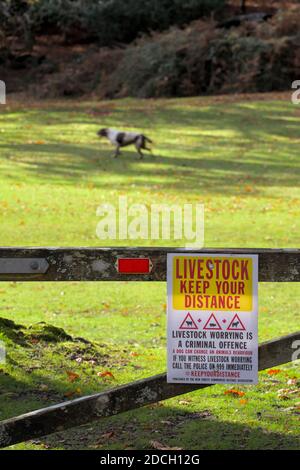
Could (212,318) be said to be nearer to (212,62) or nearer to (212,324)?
(212,324)

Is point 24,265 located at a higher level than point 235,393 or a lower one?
higher

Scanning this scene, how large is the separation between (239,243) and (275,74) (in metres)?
24.1

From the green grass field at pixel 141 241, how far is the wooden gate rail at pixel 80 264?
1.17 meters

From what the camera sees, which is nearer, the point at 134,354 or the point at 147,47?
the point at 134,354

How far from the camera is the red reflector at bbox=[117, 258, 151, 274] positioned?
5.55 metres

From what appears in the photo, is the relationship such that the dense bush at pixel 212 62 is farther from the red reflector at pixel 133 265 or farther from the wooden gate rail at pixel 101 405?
the wooden gate rail at pixel 101 405

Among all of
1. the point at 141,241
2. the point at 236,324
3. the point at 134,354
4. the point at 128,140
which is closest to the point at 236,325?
the point at 236,324

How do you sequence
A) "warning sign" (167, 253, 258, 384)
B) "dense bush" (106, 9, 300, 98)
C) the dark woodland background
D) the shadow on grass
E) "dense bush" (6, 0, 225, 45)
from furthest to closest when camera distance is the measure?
"dense bush" (6, 0, 225, 45) < the dark woodland background < "dense bush" (106, 9, 300, 98) < the shadow on grass < "warning sign" (167, 253, 258, 384)

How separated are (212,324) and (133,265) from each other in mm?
578

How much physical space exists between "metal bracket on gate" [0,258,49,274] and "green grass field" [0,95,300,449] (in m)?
1.22

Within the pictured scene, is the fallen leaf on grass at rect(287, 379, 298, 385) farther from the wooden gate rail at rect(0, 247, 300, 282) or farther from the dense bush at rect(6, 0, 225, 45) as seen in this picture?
the dense bush at rect(6, 0, 225, 45)

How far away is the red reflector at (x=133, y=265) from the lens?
18.2 ft

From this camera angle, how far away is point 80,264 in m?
5.58

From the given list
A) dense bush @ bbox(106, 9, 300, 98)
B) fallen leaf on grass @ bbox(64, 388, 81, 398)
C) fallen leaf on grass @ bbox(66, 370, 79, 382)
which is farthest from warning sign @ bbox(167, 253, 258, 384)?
dense bush @ bbox(106, 9, 300, 98)
